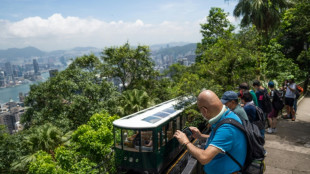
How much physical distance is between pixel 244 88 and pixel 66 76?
16976 mm

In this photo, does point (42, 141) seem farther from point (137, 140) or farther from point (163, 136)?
point (163, 136)

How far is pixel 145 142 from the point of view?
8.84 meters

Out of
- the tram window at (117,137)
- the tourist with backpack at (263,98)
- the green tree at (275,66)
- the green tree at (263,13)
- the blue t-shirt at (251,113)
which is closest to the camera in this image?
the blue t-shirt at (251,113)

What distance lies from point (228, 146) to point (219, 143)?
9cm

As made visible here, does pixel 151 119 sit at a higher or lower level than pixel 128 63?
lower

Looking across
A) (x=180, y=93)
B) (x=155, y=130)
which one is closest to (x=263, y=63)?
(x=180, y=93)

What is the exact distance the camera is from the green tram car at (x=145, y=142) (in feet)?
28.6

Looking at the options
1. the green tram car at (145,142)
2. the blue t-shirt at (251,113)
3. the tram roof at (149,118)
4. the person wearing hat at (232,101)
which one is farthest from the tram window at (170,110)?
the person wearing hat at (232,101)

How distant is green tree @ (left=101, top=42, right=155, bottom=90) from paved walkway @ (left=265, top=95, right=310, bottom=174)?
1801 centimetres

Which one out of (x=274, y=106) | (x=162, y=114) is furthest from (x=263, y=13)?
(x=162, y=114)

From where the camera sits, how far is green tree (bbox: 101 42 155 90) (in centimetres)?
2535

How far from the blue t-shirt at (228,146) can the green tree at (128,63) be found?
2320cm

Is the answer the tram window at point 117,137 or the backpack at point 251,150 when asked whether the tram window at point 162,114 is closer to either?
the tram window at point 117,137

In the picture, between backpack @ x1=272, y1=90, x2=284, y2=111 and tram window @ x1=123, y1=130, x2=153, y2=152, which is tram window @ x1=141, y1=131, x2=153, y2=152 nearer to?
tram window @ x1=123, y1=130, x2=153, y2=152
